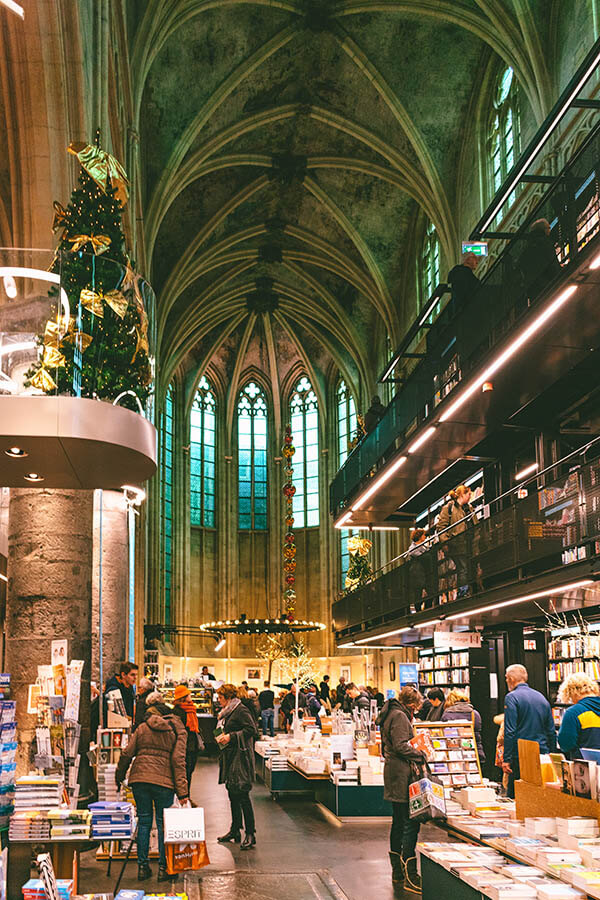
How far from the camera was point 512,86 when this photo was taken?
2039 centimetres

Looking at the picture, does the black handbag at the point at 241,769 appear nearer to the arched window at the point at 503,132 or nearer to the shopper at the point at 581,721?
the shopper at the point at 581,721

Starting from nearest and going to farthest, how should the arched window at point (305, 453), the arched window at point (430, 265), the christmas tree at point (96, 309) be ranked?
the christmas tree at point (96, 309)
the arched window at point (430, 265)
the arched window at point (305, 453)

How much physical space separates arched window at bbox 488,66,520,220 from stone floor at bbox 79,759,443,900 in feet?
44.3

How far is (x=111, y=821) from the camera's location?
5777mm

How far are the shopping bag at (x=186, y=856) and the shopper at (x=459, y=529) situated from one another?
7.37m

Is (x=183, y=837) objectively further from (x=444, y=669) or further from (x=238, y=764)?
(x=444, y=669)

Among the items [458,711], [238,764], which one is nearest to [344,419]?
[458,711]

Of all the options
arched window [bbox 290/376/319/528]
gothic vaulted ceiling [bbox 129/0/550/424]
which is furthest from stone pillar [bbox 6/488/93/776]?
arched window [bbox 290/376/319/528]

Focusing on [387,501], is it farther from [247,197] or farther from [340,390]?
[340,390]

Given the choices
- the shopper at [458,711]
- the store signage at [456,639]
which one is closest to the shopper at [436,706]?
the shopper at [458,711]

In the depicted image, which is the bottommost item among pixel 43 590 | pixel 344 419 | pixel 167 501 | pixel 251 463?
pixel 43 590

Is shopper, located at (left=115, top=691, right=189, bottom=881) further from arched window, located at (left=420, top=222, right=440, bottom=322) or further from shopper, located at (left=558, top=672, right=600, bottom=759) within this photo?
arched window, located at (left=420, top=222, right=440, bottom=322)

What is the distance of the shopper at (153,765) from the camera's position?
7.57 meters

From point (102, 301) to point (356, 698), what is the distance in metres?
11.8
